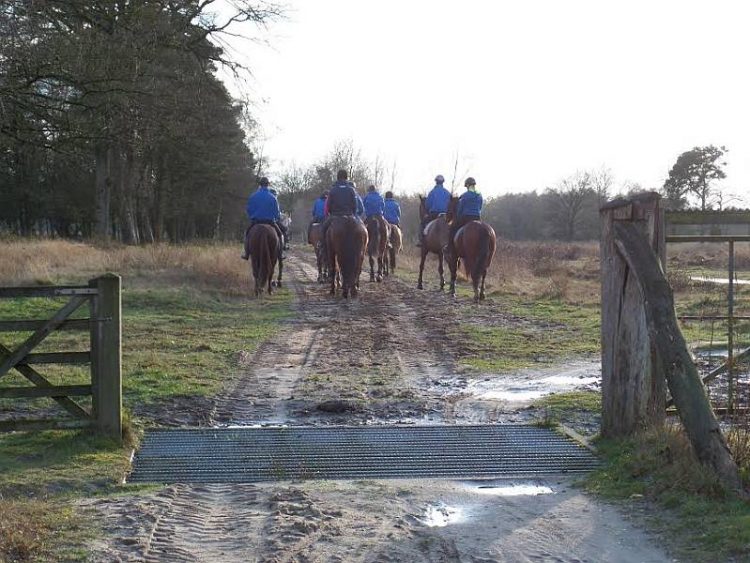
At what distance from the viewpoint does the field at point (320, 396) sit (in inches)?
196

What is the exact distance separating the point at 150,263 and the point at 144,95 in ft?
32.5

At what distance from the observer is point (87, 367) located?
34.5ft

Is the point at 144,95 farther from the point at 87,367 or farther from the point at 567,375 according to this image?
the point at 567,375

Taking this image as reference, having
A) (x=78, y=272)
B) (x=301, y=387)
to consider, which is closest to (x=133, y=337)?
(x=301, y=387)

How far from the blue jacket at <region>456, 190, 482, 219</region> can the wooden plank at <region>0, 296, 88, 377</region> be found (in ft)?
46.6

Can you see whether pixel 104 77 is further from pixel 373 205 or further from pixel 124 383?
pixel 373 205

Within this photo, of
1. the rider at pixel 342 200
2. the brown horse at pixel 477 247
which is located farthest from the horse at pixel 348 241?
the brown horse at pixel 477 247

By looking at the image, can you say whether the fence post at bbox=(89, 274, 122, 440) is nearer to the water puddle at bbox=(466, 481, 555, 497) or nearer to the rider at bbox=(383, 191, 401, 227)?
the water puddle at bbox=(466, 481, 555, 497)

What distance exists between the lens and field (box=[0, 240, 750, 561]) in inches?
196

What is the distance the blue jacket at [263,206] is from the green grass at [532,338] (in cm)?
602

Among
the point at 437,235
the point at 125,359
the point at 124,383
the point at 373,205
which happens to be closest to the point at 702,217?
the point at 124,383

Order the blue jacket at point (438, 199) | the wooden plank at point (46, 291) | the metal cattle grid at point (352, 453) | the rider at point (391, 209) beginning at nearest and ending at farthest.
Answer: the metal cattle grid at point (352, 453) < the wooden plank at point (46, 291) < the blue jacket at point (438, 199) < the rider at point (391, 209)

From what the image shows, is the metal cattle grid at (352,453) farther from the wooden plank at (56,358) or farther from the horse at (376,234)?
the horse at (376,234)

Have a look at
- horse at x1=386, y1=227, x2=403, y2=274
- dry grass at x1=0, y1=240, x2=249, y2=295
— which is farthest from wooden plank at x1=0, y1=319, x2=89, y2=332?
horse at x1=386, y1=227, x2=403, y2=274
